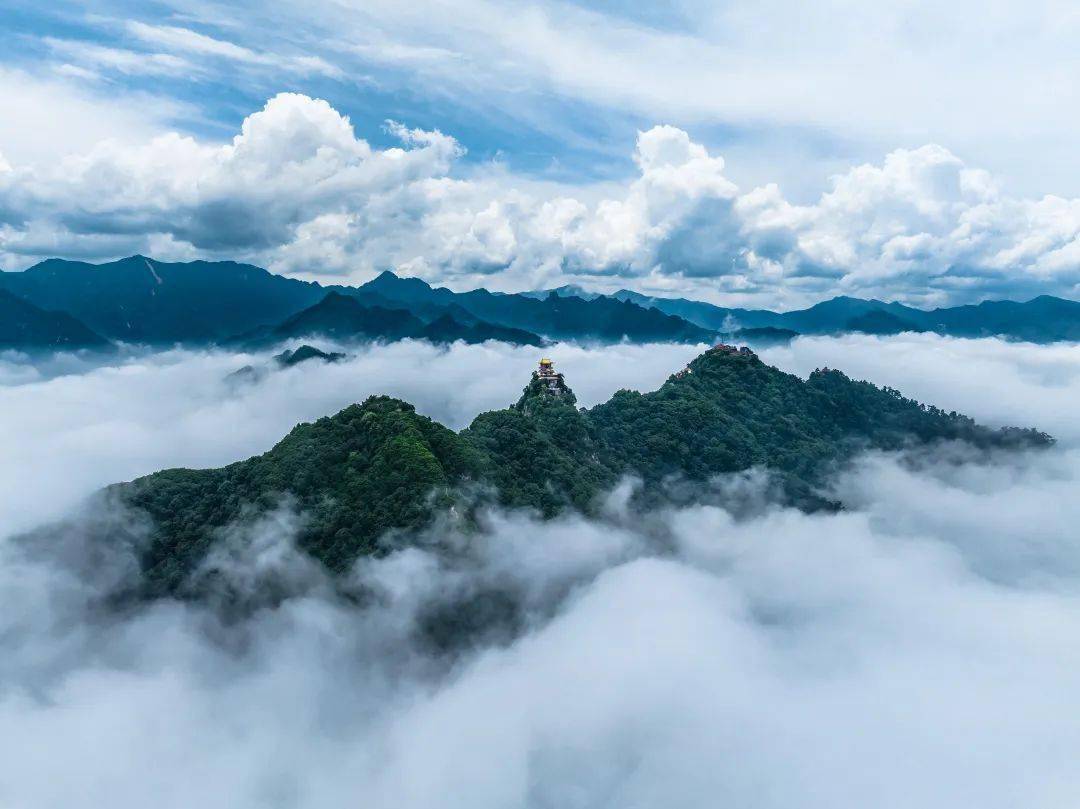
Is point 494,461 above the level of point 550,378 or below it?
below

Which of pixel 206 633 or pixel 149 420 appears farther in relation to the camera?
pixel 149 420

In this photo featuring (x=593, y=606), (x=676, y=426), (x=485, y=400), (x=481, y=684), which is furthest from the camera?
(x=485, y=400)

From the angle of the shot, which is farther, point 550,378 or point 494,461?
point 550,378

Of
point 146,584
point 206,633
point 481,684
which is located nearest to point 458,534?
point 481,684

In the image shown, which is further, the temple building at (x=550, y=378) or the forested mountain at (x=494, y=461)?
the temple building at (x=550, y=378)

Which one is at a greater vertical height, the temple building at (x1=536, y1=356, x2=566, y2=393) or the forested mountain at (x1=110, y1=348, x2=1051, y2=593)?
the temple building at (x1=536, y1=356, x2=566, y2=393)

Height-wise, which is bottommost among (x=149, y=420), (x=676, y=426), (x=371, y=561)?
(x=149, y=420)

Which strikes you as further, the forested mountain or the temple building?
the temple building

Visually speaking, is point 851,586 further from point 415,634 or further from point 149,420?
point 149,420
